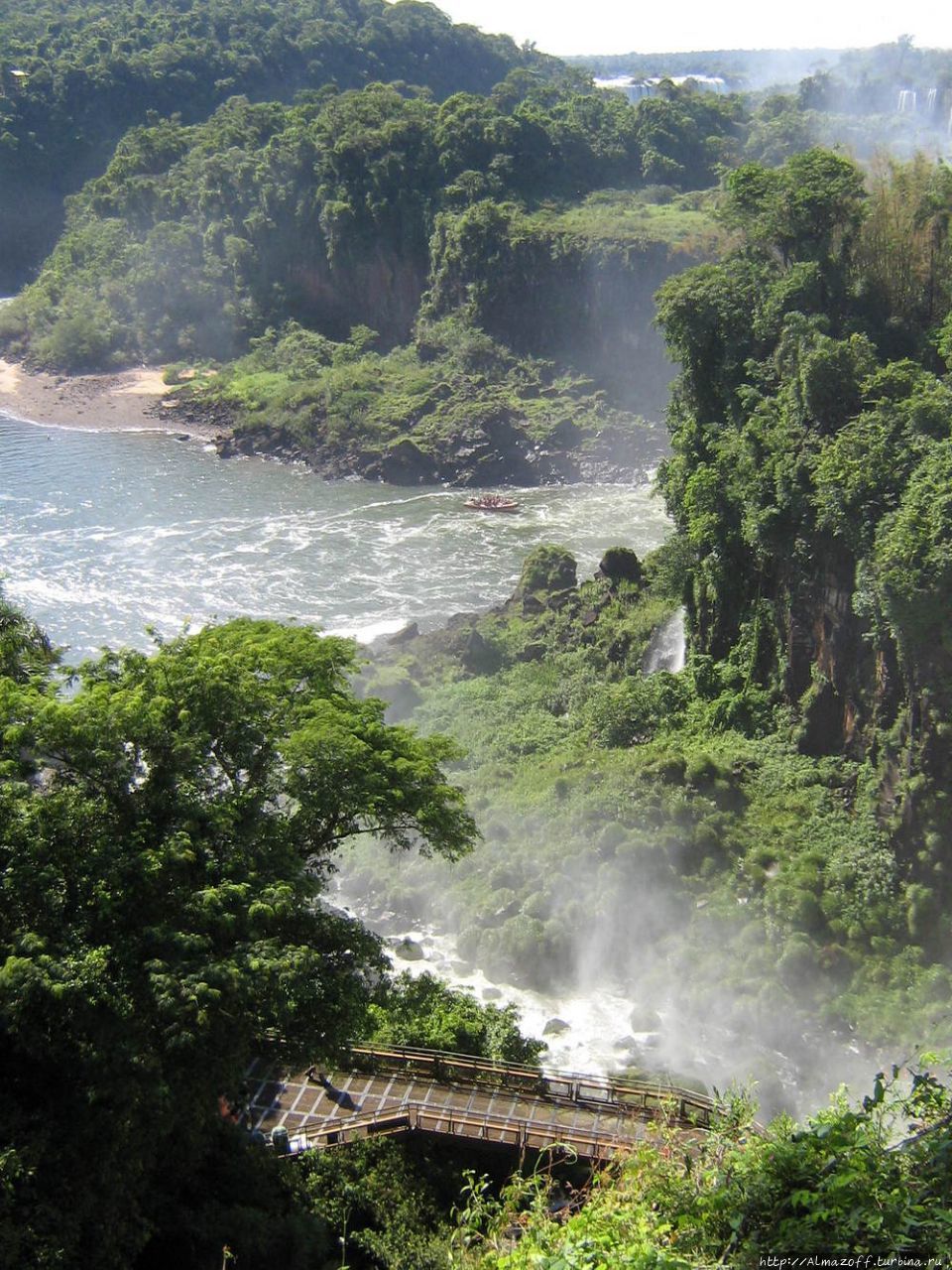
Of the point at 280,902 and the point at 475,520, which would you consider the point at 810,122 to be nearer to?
the point at 475,520

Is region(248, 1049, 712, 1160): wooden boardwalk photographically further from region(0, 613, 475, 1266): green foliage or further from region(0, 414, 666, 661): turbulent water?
region(0, 414, 666, 661): turbulent water

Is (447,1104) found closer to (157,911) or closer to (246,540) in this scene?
(157,911)

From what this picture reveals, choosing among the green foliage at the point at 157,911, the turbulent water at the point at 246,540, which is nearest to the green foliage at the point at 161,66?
the turbulent water at the point at 246,540

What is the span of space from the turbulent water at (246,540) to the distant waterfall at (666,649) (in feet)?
35.3

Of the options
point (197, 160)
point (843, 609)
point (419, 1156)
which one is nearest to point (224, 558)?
point (843, 609)

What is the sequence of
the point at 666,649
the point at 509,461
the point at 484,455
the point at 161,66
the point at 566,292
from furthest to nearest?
the point at 161,66
the point at 566,292
the point at 509,461
the point at 484,455
the point at 666,649

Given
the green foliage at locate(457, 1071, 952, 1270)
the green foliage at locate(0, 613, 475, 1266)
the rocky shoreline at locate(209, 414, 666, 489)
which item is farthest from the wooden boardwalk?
the rocky shoreline at locate(209, 414, 666, 489)

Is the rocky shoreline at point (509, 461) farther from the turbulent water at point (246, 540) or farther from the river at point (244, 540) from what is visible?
Result: the turbulent water at point (246, 540)

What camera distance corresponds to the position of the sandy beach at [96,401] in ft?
223

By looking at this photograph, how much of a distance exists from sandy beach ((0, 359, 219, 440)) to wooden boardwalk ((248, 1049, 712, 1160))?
54.2 metres

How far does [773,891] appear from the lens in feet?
77.8

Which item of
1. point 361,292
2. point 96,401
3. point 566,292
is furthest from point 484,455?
point 96,401

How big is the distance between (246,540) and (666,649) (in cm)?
2329

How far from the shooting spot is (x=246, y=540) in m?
51.1
